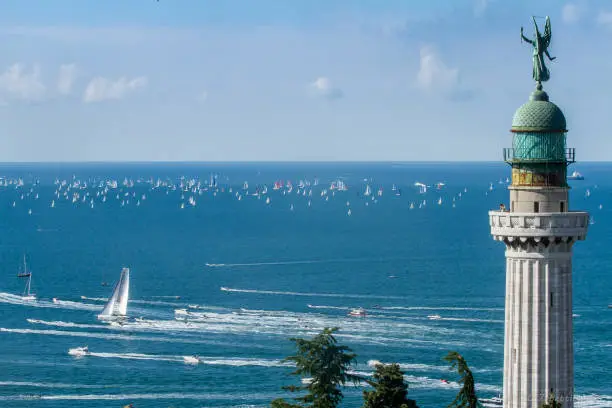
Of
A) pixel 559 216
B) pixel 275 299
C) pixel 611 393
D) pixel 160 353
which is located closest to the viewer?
pixel 559 216

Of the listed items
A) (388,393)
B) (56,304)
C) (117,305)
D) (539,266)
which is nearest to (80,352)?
(117,305)

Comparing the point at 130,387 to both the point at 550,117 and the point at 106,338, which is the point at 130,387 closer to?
the point at 106,338

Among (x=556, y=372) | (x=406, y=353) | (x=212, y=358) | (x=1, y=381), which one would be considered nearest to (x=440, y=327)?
(x=406, y=353)

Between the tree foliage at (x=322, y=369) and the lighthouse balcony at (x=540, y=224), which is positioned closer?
the lighthouse balcony at (x=540, y=224)

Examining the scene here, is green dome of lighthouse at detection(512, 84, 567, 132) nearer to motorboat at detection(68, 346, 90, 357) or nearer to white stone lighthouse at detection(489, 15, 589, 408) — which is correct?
white stone lighthouse at detection(489, 15, 589, 408)

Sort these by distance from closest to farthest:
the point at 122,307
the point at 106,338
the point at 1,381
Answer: the point at 1,381 → the point at 106,338 → the point at 122,307

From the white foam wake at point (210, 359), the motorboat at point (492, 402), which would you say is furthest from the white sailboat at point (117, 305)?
the motorboat at point (492, 402)

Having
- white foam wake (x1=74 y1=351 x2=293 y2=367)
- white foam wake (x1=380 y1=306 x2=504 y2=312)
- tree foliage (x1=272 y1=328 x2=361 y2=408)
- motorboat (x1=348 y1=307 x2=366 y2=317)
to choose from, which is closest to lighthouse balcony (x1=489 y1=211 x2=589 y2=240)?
tree foliage (x1=272 y1=328 x2=361 y2=408)

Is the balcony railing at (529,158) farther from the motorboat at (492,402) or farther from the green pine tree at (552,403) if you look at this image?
the motorboat at (492,402)
